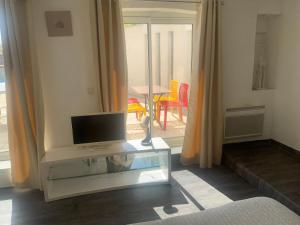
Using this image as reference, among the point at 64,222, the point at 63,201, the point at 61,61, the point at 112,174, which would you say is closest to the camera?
the point at 64,222

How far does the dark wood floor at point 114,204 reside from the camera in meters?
2.38

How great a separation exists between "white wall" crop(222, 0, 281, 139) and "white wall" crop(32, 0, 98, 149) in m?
1.83

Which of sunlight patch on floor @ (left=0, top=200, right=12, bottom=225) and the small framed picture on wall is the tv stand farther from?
the small framed picture on wall

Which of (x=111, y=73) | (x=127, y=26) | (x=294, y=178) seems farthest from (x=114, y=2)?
(x=294, y=178)

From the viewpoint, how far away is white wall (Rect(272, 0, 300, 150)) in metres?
3.30

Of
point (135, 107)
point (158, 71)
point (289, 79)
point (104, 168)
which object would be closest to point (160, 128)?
point (135, 107)

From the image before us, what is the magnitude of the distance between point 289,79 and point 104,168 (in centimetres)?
286

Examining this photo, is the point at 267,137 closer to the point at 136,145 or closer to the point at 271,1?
the point at 271,1

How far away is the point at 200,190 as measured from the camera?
2.84m

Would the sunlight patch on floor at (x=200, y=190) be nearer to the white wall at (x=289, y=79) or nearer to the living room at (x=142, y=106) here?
the living room at (x=142, y=106)

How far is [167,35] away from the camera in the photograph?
3502 millimetres

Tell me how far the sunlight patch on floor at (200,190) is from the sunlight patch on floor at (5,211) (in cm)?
186

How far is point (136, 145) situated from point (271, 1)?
2.73 meters

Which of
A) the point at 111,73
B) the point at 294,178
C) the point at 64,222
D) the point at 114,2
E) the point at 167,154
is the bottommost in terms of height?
the point at 64,222
